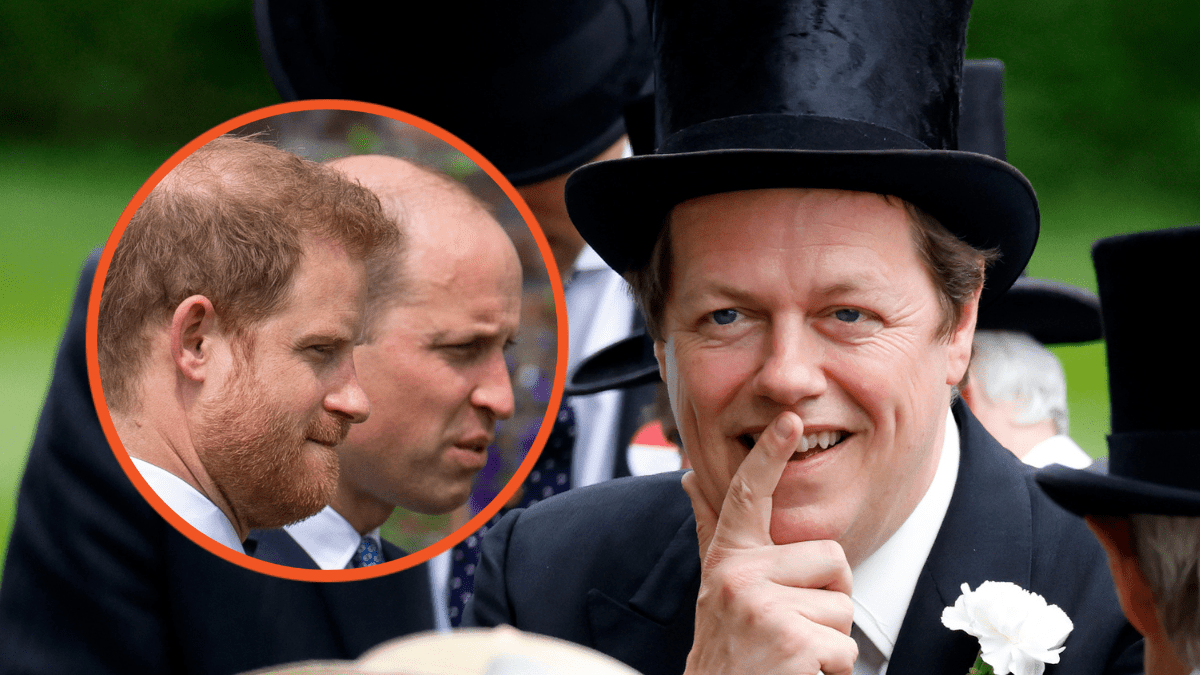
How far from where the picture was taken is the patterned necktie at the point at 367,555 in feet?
7.26

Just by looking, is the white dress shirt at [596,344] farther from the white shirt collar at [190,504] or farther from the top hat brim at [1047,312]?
the white shirt collar at [190,504]

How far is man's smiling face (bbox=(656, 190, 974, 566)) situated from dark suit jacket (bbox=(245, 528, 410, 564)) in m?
0.72

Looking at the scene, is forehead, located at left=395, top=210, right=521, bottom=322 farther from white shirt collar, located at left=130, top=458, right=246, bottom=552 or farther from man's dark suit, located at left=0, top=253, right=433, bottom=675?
man's dark suit, located at left=0, top=253, right=433, bottom=675

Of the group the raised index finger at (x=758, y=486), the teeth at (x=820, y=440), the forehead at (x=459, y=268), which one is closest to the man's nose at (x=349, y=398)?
the forehead at (x=459, y=268)

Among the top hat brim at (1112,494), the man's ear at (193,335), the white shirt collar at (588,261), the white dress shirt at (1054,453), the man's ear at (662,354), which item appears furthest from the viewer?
the white dress shirt at (1054,453)

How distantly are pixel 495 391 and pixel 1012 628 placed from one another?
3.02 feet

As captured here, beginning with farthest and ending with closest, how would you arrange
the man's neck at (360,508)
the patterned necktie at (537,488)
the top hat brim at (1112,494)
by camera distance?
the patterned necktie at (537,488) < the man's neck at (360,508) < the top hat brim at (1112,494)

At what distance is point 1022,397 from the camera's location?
12.9 ft

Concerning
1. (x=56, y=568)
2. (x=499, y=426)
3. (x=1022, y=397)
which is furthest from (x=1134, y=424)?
(x=1022, y=397)

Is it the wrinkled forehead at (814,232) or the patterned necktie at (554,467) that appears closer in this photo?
the wrinkled forehead at (814,232)

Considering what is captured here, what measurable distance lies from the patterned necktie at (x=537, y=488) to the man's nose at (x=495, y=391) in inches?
30.8

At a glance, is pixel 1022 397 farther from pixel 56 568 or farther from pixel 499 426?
A: pixel 56 568

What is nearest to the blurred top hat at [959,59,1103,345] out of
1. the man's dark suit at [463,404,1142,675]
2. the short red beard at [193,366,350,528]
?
the man's dark suit at [463,404,1142,675]

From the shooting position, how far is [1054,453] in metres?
3.96
